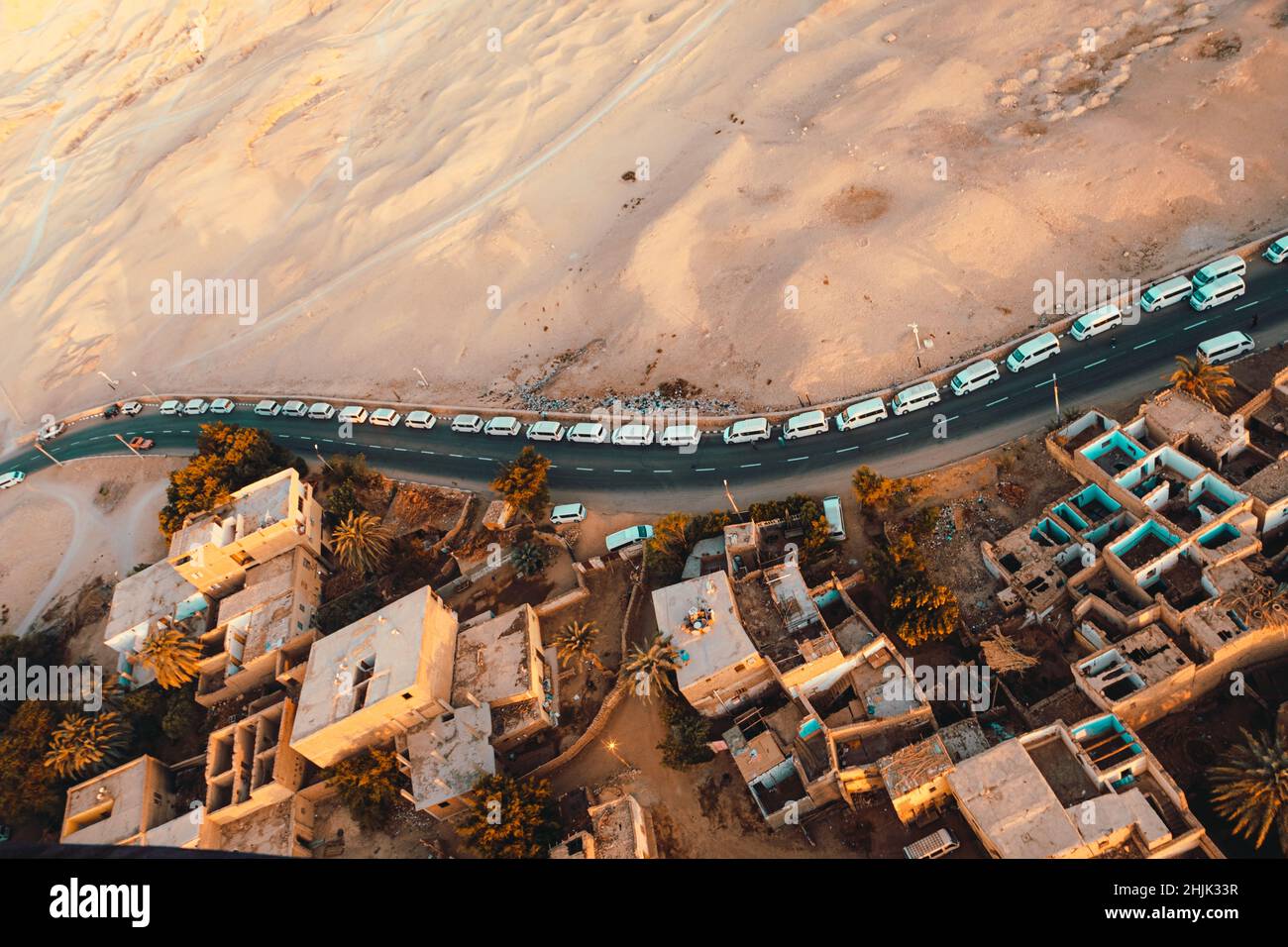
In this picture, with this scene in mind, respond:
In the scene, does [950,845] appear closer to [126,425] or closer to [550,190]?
[550,190]

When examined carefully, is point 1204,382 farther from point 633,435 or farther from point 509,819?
point 509,819

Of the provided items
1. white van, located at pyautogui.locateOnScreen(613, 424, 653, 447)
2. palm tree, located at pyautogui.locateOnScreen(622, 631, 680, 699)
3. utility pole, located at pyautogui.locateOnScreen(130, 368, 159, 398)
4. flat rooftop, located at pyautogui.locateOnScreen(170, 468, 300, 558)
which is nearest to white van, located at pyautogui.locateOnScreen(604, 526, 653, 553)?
white van, located at pyautogui.locateOnScreen(613, 424, 653, 447)

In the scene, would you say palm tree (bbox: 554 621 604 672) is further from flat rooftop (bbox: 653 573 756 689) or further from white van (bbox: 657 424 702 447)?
white van (bbox: 657 424 702 447)

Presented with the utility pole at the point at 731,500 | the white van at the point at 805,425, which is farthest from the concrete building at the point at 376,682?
the white van at the point at 805,425

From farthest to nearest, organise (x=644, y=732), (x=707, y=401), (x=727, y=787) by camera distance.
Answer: (x=707, y=401) → (x=644, y=732) → (x=727, y=787)

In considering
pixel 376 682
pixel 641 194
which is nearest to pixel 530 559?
pixel 376 682

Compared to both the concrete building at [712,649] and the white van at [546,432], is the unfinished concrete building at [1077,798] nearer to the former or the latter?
the concrete building at [712,649]

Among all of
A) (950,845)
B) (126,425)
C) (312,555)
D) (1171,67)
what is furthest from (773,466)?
(126,425)
